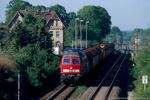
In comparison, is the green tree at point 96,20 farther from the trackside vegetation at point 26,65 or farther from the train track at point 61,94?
the train track at point 61,94

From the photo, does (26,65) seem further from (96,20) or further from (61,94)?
(96,20)

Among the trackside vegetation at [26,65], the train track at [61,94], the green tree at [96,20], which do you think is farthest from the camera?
the green tree at [96,20]

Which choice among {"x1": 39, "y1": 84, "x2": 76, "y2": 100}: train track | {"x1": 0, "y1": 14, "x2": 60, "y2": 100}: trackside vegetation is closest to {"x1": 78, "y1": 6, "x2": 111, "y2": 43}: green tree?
{"x1": 0, "y1": 14, "x2": 60, "y2": 100}: trackside vegetation

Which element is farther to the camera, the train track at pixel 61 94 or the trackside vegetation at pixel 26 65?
the trackside vegetation at pixel 26 65

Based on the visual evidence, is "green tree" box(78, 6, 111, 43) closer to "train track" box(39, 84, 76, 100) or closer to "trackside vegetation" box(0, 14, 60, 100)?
"trackside vegetation" box(0, 14, 60, 100)

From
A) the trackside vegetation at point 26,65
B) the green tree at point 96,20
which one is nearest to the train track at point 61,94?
the trackside vegetation at point 26,65

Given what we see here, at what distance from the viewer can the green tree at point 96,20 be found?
79175 millimetres

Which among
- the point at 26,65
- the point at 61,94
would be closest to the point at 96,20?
the point at 26,65

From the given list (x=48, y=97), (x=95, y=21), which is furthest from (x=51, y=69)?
(x=95, y=21)

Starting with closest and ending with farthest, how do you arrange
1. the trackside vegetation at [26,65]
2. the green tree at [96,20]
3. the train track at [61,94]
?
the train track at [61,94] → the trackside vegetation at [26,65] → the green tree at [96,20]

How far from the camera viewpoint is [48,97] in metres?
21.3

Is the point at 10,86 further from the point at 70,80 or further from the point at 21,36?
the point at 21,36

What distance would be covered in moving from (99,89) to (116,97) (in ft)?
11.8

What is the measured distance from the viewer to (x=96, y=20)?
8188 centimetres
